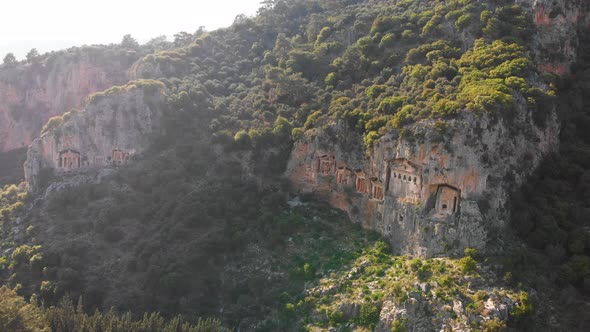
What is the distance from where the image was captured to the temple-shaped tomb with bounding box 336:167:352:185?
5756 centimetres

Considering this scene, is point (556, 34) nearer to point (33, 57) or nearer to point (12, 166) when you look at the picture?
point (12, 166)

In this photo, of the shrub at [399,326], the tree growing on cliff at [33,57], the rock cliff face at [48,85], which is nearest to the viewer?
the shrub at [399,326]

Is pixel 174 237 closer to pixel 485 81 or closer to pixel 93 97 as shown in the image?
pixel 93 97

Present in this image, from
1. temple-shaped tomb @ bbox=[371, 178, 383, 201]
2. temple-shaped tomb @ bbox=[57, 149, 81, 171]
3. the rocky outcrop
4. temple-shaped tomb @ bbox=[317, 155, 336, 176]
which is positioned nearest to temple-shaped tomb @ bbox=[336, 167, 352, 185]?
temple-shaped tomb @ bbox=[317, 155, 336, 176]

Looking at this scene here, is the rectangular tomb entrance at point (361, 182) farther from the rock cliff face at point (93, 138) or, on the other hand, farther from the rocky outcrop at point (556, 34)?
the rock cliff face at point (93, 138)

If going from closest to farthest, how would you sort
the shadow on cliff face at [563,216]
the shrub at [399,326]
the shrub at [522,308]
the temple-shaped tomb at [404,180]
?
the shrub at [522,308], the shrub at [399,326], the shadow on cliff face at [563,216], the temple-shaped tomb at [404,180]

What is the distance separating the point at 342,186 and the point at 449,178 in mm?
14573

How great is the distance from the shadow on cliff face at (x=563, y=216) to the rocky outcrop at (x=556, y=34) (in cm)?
250

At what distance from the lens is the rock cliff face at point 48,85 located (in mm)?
86000

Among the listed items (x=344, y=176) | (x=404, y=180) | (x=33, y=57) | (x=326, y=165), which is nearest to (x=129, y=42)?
(x=33, y=57)

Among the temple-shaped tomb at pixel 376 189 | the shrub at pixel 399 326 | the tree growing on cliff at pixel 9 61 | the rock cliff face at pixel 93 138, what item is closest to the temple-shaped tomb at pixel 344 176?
the temple-shaped tomb at pixel 376 189

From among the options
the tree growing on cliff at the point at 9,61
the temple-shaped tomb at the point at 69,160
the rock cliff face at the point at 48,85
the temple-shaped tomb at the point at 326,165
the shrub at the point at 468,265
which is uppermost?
the tree growing on cliff at the point at 9,61

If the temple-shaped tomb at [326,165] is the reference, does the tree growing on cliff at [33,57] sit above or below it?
above

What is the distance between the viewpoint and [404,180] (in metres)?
50.2
